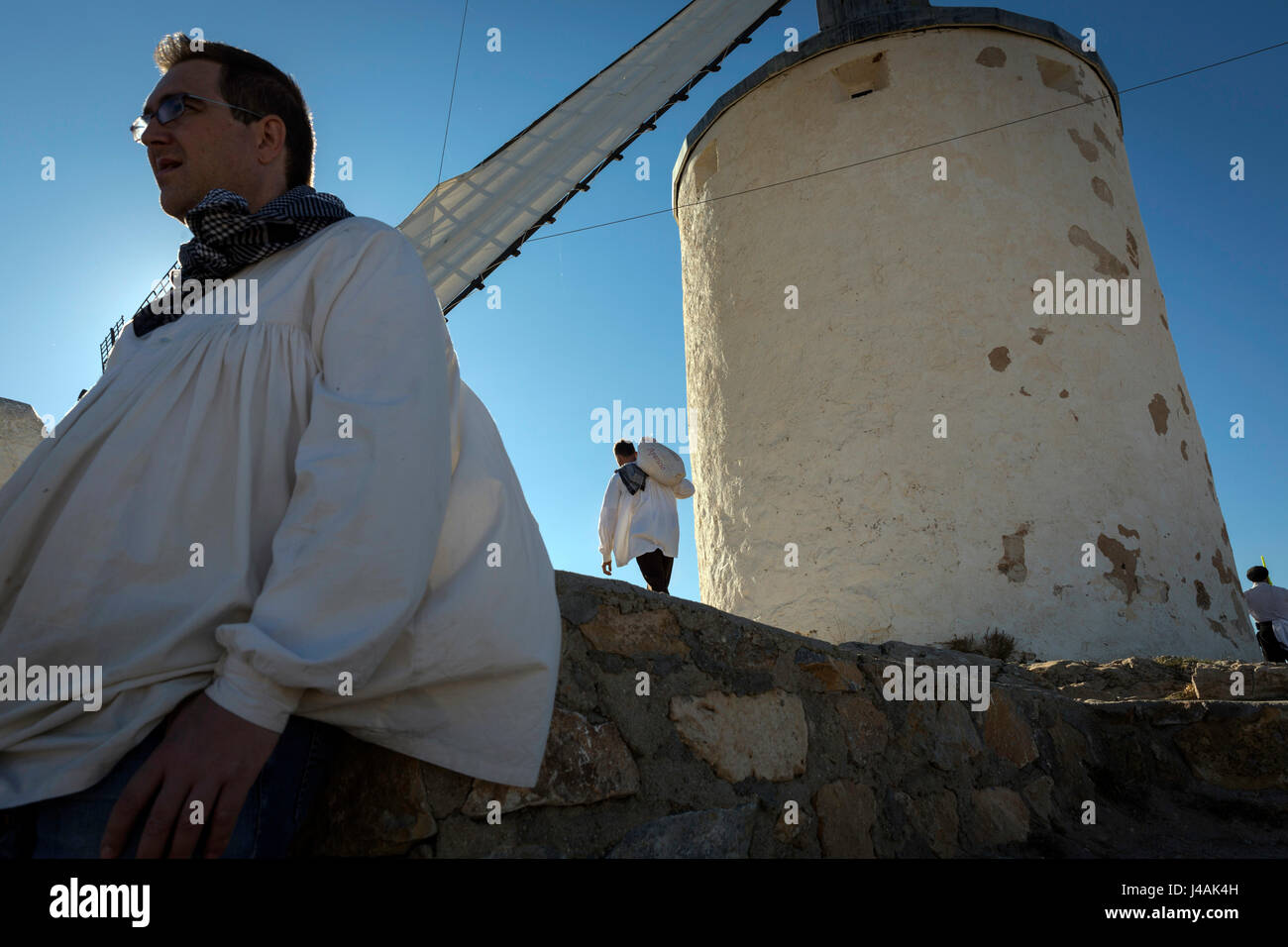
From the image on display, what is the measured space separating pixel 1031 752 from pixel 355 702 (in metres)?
2.00

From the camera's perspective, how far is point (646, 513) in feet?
17.9

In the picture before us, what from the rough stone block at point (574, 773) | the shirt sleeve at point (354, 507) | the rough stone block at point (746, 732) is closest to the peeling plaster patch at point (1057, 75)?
the rough stone block at point (746, 732)

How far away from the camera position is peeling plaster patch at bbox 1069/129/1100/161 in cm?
559

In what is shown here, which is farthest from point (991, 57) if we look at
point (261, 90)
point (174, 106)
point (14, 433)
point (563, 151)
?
point (14, 433)

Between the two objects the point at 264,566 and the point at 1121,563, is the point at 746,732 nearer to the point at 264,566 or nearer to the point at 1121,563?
the point at 264,566

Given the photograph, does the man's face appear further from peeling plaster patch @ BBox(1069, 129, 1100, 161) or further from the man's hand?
peeling plaster patch @ BBox(1069, 129, 1100, 161)

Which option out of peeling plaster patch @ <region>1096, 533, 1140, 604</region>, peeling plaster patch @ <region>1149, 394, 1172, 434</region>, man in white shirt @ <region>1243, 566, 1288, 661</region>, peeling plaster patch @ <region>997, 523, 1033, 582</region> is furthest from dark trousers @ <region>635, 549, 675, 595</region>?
man in white shirt @ <region>1243, 566, 1288, 661</region>

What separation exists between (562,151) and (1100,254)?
5.76m

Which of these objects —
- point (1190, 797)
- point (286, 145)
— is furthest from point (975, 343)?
point (286, 145)

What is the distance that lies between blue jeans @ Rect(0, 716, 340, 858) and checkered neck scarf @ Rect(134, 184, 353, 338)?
65cm

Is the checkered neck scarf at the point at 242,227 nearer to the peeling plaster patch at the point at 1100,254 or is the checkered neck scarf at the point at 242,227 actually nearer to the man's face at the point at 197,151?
the man's face at the point at 197,151
